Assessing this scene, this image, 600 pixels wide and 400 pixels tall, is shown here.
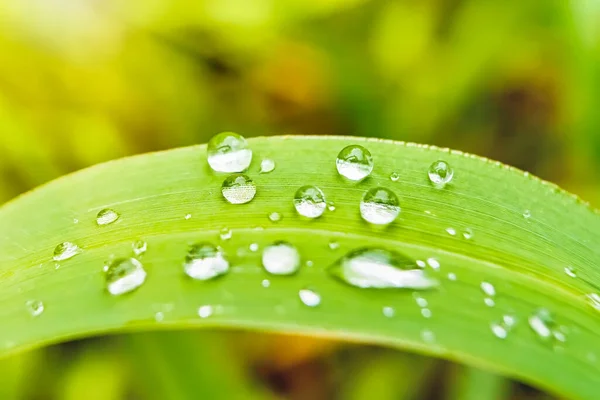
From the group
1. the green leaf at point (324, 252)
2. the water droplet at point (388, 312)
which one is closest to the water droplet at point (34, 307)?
the green leaf at point (324, 252)

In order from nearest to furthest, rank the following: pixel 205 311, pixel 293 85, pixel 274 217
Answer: pixel 205 311 → pixel 274 217 → pixel 293 85

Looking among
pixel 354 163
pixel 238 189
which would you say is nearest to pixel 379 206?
pixel 354 163

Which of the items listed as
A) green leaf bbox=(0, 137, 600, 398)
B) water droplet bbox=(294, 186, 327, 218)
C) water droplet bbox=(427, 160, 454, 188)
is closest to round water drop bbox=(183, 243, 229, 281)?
green leaf bbox=(0, 137, 600, 398)

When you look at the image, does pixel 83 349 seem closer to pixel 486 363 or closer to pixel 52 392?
pixel 52 392

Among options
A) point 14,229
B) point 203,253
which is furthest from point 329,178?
point 14,229

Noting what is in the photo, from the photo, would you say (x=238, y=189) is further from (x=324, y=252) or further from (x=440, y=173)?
(x=440, y=173)
